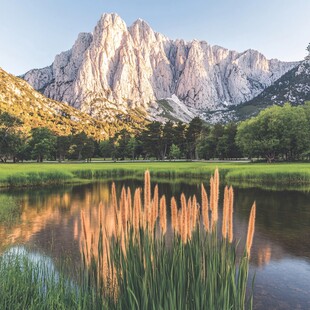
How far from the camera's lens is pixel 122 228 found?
15.0 ft

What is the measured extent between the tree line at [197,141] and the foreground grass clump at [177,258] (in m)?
73.3

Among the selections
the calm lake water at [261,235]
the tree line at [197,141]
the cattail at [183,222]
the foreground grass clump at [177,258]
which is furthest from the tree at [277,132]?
the cattail at [183,222]

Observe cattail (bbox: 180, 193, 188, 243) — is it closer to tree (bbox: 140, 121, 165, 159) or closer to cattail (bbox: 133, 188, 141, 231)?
cattail (bbox: 133, 188, 141, 231)

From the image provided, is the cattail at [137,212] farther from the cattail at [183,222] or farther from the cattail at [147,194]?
the cattail at [183,222]

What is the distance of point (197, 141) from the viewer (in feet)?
368

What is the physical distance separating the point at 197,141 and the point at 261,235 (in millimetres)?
97119

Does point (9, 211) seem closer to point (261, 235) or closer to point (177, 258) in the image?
point (261, 235)

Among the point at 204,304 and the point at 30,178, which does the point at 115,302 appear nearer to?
the point at 204,304

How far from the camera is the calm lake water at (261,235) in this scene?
948cm

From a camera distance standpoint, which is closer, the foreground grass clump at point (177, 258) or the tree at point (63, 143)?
the foreground grass clump at point (177, 258)

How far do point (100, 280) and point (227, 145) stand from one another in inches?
3965

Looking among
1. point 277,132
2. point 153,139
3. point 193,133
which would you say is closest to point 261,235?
point 277,132

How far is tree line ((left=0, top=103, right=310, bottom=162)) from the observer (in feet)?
249

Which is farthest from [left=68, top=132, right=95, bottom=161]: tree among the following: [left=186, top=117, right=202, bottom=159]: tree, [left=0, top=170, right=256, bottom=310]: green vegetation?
[left=0, top=170, right=256, bottom=310]: green vegetation
